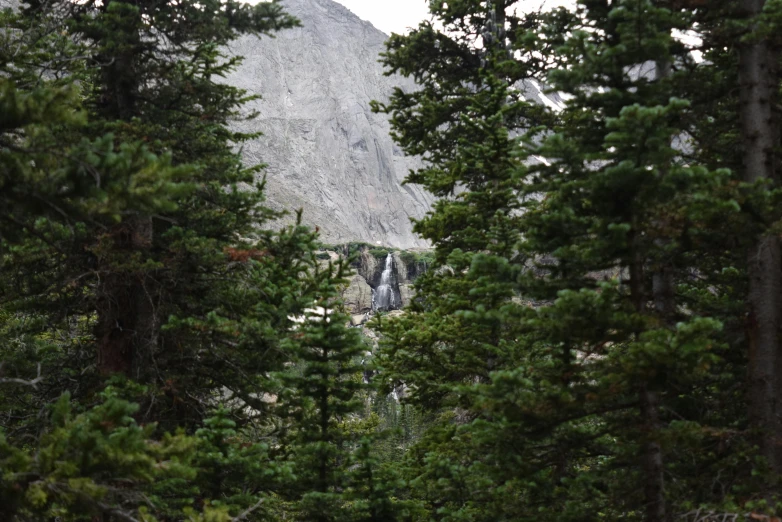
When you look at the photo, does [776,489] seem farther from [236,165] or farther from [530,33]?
[236,165]

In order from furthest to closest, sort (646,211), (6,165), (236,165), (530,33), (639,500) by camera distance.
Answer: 1. (236,165)
2. (530,33)
3. (639,500)
4. (646,211)
5. (6,165)

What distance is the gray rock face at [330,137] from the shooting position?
146m

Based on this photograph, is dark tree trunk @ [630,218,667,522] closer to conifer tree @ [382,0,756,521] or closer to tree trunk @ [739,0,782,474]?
conifer tree @ [382,0,756,521]

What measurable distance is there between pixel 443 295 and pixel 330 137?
147380mm

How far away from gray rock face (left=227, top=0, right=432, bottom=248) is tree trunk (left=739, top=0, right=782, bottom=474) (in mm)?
127298

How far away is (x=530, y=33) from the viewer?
6.96 meters

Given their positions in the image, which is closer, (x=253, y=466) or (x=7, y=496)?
(x=7, y=496)

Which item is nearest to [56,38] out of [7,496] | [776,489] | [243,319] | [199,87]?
[199,87]

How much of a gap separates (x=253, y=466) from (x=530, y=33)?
5.50 metres

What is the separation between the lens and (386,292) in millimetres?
111875

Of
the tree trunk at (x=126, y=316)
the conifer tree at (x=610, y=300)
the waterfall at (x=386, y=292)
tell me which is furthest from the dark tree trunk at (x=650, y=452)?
the waterfall at (x=386, y=292)

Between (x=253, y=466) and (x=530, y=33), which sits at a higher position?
(x=530, y=33)

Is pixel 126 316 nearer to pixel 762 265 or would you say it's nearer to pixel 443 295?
pixel 443 295

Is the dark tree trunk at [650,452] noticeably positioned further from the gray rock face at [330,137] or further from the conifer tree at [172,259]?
the gray rock face at [330,137]
